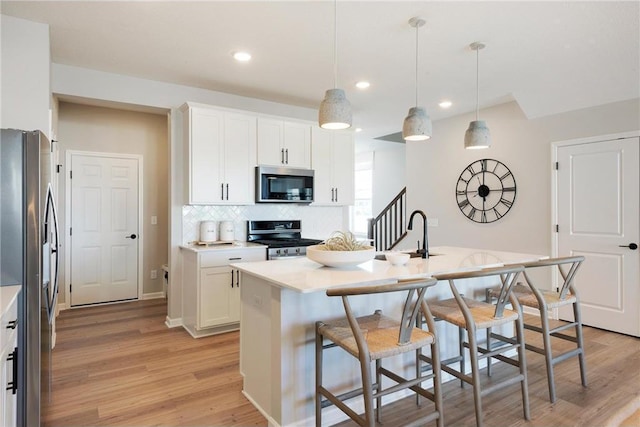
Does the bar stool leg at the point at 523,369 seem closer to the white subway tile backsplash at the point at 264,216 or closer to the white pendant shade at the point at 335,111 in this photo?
the white pendant shade at the point at 335,111

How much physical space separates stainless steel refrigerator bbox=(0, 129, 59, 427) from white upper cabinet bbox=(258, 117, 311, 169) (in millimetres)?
2570

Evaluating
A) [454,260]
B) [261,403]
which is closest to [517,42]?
[454,260]

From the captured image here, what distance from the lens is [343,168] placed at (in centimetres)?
509

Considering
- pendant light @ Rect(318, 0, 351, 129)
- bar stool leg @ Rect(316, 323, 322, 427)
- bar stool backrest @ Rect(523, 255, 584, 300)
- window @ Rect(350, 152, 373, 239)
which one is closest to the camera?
bar stool leg @ Rect(316, 323, 322, 427)

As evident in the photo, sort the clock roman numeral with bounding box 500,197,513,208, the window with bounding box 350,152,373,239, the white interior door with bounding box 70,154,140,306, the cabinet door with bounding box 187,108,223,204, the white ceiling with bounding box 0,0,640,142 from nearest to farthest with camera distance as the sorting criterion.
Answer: the white ceiling with bounding box 0,0,640,142 → the cabinet door with bounding box 187,108,223,204 → the clock roman numeral with bounding box 500,197,513,208 → the white interior door with bounding box 70,154,140,306 → the window with bounding box 350,152,373,239

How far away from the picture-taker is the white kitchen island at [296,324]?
2.11 meters

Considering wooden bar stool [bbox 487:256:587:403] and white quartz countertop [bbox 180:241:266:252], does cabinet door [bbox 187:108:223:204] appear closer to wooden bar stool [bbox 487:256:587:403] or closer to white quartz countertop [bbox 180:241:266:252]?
white quartz countertop [bbox 180:241:266:252]

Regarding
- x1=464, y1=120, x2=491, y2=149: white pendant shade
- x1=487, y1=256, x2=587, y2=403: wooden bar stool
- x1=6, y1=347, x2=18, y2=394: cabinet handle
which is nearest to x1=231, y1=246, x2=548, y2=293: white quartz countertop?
x1=487, y1=256, x2=587, y2=403: wooden bar stool

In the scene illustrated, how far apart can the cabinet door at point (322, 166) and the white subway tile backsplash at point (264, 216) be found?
0.30 m

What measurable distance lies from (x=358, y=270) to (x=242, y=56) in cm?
223

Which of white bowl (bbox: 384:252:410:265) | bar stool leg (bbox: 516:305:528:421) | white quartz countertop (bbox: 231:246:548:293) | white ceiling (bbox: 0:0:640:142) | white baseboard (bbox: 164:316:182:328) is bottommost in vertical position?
white baseboard (bbox: 164:316:182:328)

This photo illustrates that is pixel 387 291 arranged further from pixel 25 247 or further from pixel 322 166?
pixel 322 166

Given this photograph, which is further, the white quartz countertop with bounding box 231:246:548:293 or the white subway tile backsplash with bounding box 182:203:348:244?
the white subway tile backsplash with bounding box 182:203:348:244

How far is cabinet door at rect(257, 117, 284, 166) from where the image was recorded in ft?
14.4
